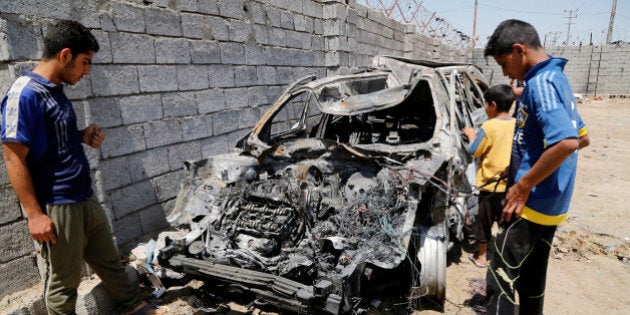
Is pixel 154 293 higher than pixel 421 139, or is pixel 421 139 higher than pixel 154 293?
pixel 421 139

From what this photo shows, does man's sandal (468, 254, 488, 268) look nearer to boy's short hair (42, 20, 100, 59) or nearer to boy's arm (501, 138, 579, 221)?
boy's arm (501, 138, 579, 221)

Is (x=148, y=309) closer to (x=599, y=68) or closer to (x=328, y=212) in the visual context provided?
(x=328, y=212)

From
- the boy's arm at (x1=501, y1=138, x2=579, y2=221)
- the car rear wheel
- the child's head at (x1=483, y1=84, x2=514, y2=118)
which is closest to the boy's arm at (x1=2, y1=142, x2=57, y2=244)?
the car rear wheel

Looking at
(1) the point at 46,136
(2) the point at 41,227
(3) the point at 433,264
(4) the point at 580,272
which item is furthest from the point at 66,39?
(4) the point at 580,272

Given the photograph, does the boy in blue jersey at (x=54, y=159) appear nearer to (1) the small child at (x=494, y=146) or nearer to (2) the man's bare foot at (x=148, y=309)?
(2) the man's bare foot at (x=148, y=309)

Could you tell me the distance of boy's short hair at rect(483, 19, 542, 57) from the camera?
2051 millimetres

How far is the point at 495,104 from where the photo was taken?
3.53 m

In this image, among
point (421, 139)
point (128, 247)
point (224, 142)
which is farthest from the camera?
point (224, 142)

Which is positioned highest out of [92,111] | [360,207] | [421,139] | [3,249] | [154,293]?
[92,111]

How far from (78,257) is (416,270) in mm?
2493

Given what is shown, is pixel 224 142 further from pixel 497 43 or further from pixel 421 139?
pixel 497 43

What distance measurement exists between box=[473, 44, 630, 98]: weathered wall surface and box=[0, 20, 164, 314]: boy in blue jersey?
20.3 meters

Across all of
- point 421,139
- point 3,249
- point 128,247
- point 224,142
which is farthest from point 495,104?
point 3,249

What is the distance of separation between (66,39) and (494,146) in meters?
3.46
